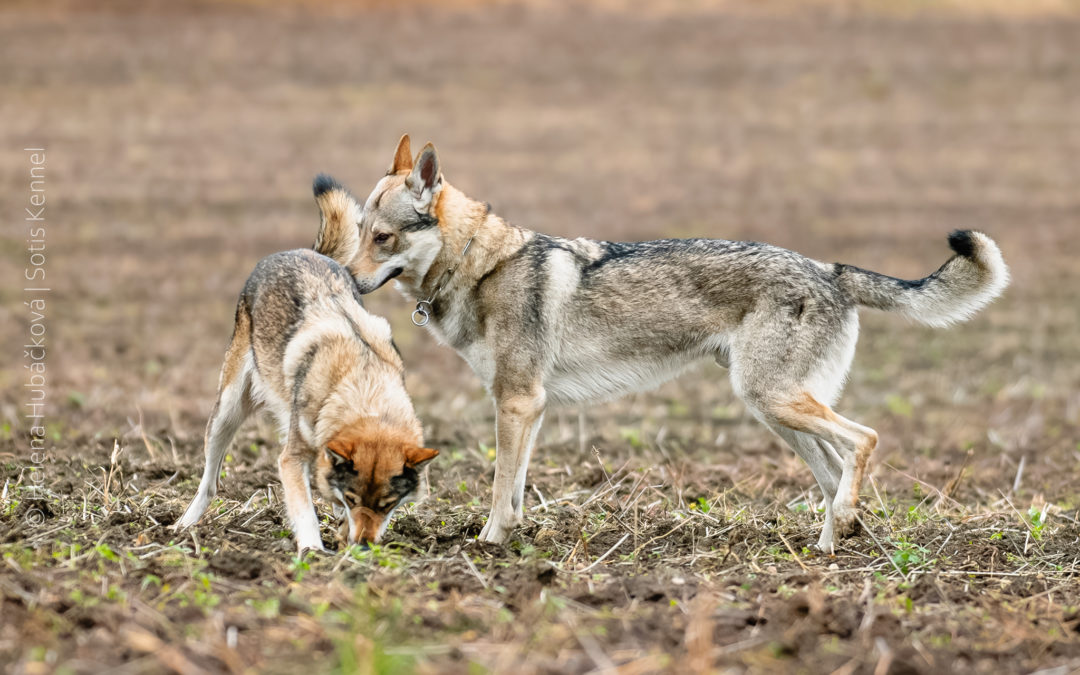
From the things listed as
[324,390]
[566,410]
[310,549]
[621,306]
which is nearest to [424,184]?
[621,306]

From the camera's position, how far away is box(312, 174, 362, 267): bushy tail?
7.53m

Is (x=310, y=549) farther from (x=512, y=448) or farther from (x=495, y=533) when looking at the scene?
(x=512, y=448)

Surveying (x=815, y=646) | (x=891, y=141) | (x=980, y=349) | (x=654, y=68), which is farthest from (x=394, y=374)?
(x=654, y=68)

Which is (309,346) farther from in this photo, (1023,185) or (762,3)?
(762,3)

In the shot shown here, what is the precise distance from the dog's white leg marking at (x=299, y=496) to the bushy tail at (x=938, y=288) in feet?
11.6

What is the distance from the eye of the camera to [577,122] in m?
27.2

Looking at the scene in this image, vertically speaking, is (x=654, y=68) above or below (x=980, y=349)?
above

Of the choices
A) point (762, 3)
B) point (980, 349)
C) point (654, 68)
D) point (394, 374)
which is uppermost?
point (762, 3)

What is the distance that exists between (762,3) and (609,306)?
31698 mm

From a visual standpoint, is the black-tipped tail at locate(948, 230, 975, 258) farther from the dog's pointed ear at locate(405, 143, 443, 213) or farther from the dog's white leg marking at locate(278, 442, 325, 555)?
the dog's white leg marking at locate(278, 442, 325, 555)

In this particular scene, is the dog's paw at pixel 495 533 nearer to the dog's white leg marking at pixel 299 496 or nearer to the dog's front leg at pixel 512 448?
→ the dog's front leg at pixel 512 448

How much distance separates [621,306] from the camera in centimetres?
730

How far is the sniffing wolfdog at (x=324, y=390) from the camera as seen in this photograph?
5906mm

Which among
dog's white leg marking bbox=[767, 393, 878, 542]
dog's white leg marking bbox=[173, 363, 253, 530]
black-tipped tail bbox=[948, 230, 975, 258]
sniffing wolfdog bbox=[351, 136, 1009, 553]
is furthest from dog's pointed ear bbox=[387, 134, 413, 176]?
black-tipped tail bbox=[948, 230, 975, 258]
